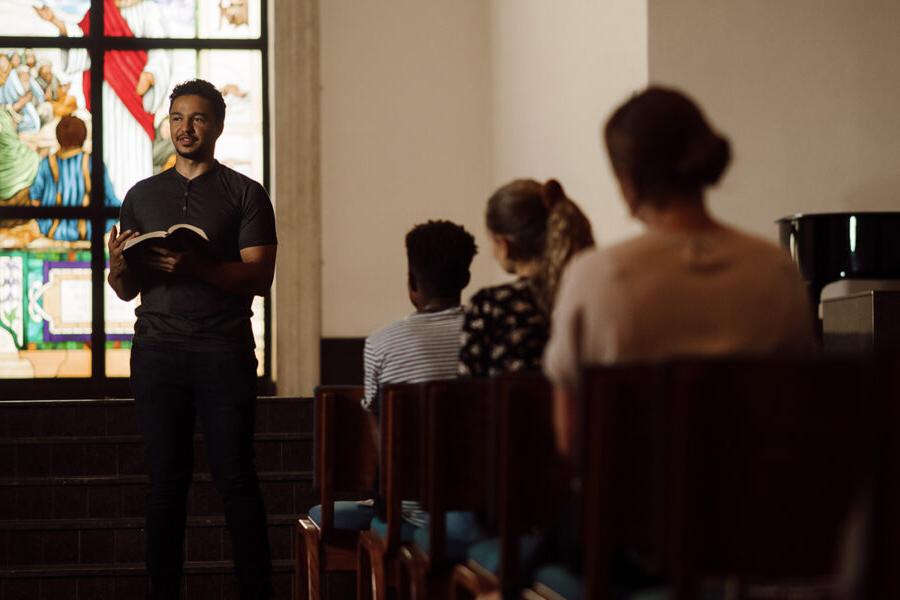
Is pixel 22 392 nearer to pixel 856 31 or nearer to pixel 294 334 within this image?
pixel 294 334

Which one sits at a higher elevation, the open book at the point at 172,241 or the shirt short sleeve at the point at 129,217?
the shirt short sleeve at the point at 129,217

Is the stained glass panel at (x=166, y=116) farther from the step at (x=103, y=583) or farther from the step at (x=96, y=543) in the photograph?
the step at (x=103, y=583)

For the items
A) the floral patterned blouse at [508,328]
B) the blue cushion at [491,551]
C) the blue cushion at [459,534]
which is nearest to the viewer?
the blue cushion at [491,551]

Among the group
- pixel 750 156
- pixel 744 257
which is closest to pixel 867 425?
pixel 744 257

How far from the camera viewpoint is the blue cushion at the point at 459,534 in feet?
9.92

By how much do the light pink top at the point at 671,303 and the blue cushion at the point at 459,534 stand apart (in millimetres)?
1067

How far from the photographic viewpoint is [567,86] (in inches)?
256

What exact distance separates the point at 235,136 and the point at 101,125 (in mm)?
829

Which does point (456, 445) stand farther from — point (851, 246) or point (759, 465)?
point (851, 246)

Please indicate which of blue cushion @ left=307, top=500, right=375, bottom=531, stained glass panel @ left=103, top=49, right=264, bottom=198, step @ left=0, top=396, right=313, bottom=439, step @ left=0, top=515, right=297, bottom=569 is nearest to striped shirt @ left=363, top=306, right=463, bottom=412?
blue cushion @ left=307, top=500, right=375, bottom=531

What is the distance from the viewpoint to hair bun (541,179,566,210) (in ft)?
9.97

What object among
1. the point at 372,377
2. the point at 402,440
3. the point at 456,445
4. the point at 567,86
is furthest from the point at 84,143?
the point at 456,445

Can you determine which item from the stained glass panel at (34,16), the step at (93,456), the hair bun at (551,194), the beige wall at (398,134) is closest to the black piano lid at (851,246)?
the hair bun at (551,194)

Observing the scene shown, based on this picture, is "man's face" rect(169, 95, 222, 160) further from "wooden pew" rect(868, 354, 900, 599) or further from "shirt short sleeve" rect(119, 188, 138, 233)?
"wooden pew" rect(868, 354, 900, 599)
